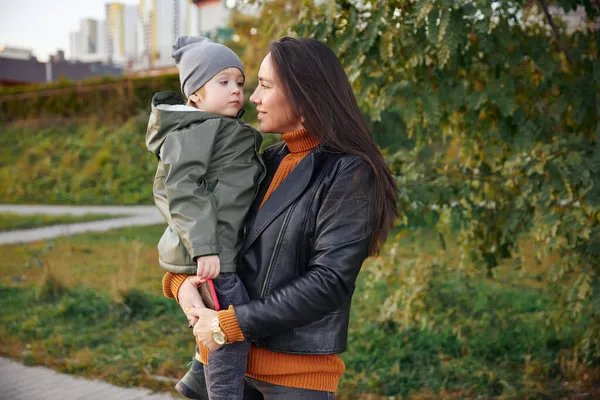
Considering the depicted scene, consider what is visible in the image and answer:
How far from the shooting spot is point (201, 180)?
199cm

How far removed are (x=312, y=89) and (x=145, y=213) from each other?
1397 cm

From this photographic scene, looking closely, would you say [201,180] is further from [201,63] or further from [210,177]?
[201,63]

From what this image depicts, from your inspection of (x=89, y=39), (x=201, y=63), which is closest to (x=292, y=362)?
(x=201, y=63)

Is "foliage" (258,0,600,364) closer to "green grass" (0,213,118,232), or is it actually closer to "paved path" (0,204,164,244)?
"paved path" (0,204,164,244)

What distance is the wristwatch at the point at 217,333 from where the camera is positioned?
1.84 metres

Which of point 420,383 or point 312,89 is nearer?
point 312,89

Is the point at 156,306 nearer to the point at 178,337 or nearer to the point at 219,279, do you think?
the point at 178,337

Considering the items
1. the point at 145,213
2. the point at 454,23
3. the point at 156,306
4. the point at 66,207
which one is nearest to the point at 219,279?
the point at 454,23

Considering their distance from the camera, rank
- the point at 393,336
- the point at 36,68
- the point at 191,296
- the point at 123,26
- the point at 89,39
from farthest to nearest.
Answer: the point at 89,39 → the point at 123,26 → the point at 36,68 → the point at 393,336 → the point at 191,296

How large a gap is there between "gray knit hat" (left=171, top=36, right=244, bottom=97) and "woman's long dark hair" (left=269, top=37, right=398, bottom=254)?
217 millimetres

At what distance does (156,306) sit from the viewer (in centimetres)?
704

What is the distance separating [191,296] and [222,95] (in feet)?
2.13

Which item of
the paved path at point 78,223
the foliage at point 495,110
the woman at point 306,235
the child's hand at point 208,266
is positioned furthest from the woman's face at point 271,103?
the paved path at point 78,223

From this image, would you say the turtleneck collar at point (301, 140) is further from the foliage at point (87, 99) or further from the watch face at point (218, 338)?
the foliage at point (87, 99)
